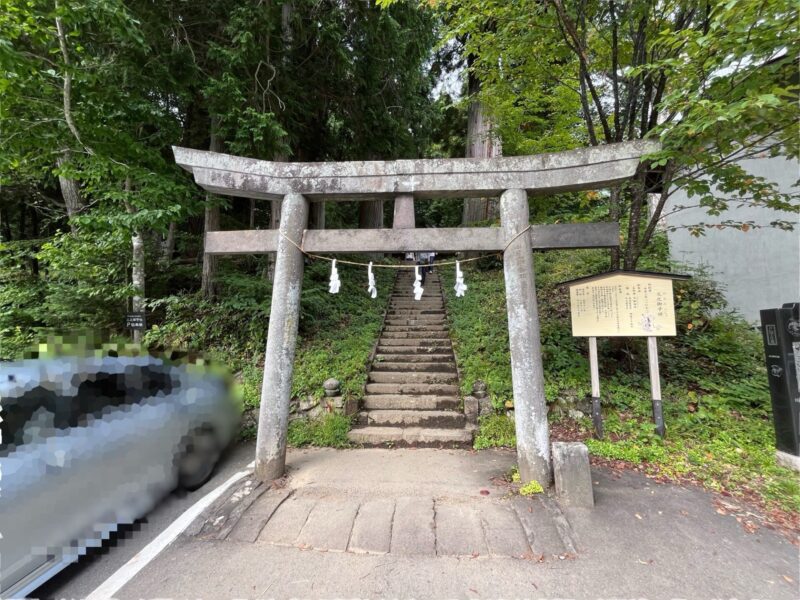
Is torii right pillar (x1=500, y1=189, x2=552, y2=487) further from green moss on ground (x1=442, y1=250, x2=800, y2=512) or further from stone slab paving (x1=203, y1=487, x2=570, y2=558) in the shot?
green moss on ground (x1=442, y1=250, x2=800, y2=512)

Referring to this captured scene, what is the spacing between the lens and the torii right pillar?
12.2ft

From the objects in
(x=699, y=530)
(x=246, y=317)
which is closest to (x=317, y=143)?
(x=246, y=317)

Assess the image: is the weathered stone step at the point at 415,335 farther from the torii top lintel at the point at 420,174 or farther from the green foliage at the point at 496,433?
the torii top lintel at the point at 420,174

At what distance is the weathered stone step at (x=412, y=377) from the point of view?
6219mm

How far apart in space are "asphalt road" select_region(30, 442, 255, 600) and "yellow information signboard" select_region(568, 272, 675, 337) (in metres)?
5.28

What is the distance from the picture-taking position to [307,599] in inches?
95.2

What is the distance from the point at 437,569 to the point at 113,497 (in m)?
2.79

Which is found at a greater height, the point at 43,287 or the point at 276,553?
the point at 43,287

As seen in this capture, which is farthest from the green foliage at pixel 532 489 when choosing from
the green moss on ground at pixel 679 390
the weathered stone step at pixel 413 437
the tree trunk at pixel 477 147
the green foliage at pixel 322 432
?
the tree trunk at pixel 477 147

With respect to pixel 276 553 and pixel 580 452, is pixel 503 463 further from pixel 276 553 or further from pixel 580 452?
pixel 276 553

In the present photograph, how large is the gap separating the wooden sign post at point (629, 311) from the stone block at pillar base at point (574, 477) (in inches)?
62.5

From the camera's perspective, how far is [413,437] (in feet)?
16.7

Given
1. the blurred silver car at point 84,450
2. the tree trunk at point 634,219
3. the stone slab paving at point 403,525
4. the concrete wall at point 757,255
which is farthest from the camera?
the concrete wall at point 757,255

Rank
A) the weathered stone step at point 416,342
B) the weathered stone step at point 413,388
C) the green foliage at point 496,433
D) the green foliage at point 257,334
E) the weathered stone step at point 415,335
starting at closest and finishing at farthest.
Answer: the green foliage at point 496,433 < the weathered stone step at point 413,388 < the green foliage at point 257,334 < the weathered stone step at point 416,342 < the weathered stone step at point 415,335
